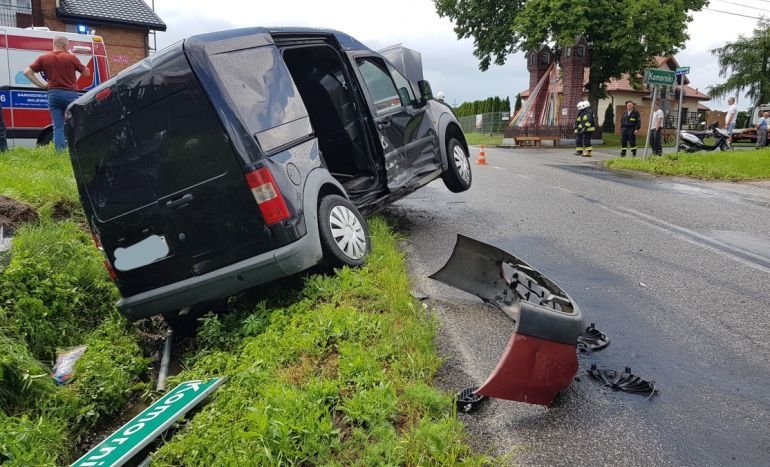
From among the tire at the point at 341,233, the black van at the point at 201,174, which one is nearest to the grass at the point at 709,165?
the tire at the point at 341,233

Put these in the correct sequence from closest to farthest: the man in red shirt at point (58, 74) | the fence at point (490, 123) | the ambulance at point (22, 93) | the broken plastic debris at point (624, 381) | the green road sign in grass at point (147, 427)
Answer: the green road sign in grass at point (147, 427), the broken plastic debris at point (624, 381), the man in red shirt at point (58, 74), the ambulance at point (22, 93), the fence at point (490, 123)

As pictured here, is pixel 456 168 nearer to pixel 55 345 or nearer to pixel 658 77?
pixel 55 345

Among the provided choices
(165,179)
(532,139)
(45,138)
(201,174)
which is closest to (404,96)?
(201,174)

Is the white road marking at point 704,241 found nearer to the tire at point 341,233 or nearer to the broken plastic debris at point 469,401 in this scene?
the tire at point 341,233

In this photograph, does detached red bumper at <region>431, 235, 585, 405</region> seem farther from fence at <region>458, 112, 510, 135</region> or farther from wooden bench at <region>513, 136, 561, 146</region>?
fence at <region>458, 112, 510, 135</region>

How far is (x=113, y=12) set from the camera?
84.5 feet

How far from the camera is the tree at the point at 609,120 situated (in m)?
44.8

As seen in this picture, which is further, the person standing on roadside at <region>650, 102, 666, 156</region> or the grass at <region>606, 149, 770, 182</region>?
the person standing on roadside at <region>650, 102, 666, 156</region>

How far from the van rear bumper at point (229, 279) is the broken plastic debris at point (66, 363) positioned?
1.36 feet

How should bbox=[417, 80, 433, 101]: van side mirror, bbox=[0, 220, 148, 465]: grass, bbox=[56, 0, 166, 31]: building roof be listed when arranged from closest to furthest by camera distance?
1. bbox=[0, 220, 148, 465]: grass
2. bbox=[417, 80, 433, 101]: van side mirror
3. bbox=[56, 0, 166, 31]: building roof

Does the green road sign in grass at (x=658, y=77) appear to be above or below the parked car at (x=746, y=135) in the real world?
above

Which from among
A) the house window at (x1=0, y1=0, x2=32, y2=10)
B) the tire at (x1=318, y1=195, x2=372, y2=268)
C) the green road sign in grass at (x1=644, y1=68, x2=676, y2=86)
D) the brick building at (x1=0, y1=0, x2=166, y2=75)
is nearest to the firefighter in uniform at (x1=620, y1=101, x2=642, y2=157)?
the green road sign in grass at (x1=644, y1=68, x2=676, y2=86)

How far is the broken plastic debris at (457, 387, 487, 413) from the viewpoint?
2.87 m

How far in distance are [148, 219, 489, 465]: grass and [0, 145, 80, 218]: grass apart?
3095 millimetres
